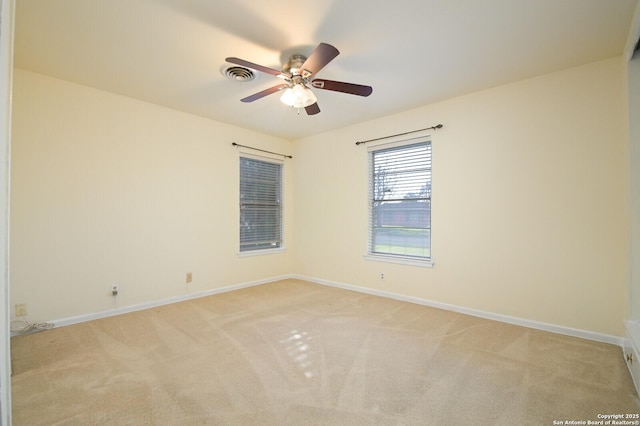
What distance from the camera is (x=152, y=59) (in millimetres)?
2623

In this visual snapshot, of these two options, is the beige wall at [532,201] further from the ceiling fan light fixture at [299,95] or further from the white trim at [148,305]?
the white trim at [148,305]

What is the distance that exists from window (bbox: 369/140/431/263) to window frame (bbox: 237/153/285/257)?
1761mm

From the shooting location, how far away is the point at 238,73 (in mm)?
2768

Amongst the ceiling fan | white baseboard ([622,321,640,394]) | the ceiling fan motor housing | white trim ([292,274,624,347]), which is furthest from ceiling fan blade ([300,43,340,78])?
white trim ([292,274,624,347])

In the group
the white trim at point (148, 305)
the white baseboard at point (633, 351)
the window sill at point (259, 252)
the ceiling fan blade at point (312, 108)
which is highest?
the ceiling fan blade at point (312, 108)

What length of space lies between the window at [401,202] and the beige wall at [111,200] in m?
2.22

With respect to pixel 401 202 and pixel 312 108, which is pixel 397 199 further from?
pixel 312 108

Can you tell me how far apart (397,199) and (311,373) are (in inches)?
106

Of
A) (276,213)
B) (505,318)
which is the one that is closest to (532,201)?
(505,318)

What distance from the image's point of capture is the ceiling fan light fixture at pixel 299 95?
2.51m

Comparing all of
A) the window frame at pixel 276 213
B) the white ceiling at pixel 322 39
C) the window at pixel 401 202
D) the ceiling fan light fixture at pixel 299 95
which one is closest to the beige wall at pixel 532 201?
the window at pixel 401 202

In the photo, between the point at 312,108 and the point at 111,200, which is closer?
the point at 312,108

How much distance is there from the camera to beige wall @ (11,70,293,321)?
2.88 metres

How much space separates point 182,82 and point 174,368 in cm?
278
